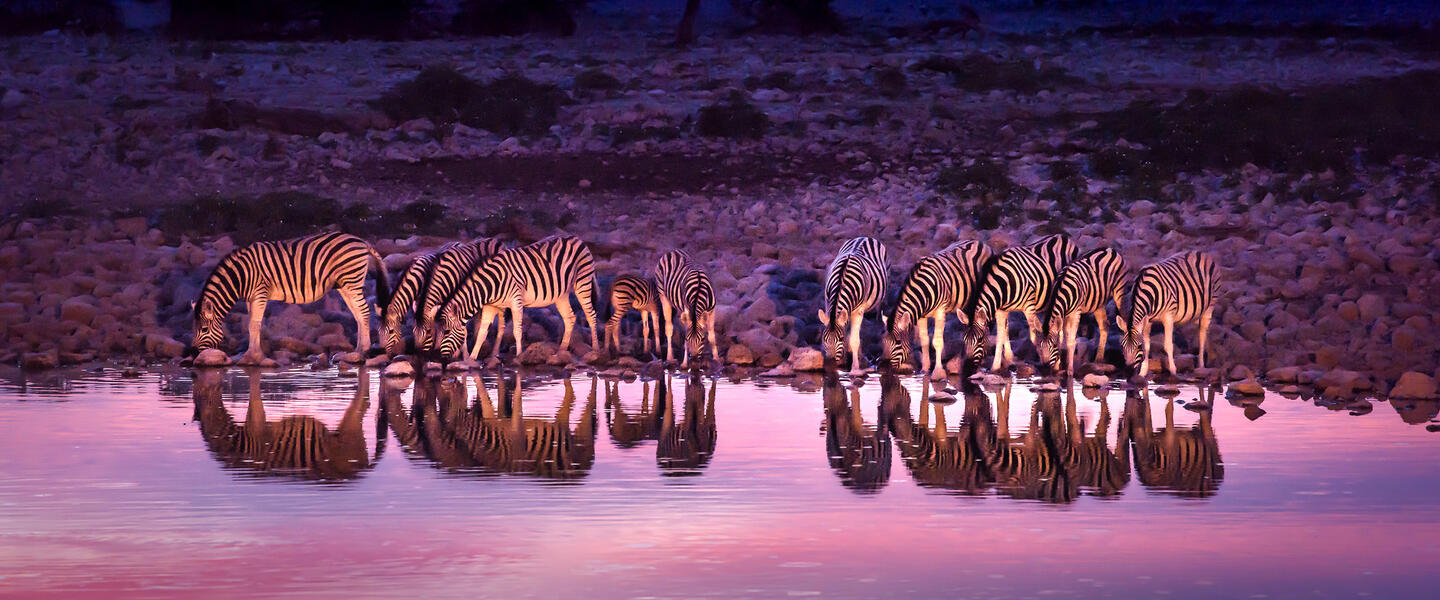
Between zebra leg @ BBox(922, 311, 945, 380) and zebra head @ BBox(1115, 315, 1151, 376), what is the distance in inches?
63.4

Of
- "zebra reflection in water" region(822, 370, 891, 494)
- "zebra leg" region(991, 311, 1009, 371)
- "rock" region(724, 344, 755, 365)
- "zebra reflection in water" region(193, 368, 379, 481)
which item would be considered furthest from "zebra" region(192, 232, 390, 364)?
"zebra leg" region(991, 311, 1009, 371)

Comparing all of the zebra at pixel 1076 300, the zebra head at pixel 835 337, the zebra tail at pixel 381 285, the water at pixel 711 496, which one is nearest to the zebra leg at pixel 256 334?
the zebra tail at pixel 381 285

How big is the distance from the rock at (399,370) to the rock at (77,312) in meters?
4.28

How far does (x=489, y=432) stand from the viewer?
43.4 feet

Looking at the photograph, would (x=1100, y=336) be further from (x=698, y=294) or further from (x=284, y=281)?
(x=284, y=281)

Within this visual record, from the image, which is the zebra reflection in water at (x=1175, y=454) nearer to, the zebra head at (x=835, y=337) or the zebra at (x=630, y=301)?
the zebra head at (x=835, y=337)

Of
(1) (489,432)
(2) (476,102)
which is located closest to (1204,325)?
(1) (489,432)

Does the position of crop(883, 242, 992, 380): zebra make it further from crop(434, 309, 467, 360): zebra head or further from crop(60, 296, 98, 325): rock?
crop(60, 296, 98, 325): rock

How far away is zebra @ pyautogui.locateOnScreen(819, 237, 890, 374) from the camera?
1778cm

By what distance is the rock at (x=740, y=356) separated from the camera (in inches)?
725

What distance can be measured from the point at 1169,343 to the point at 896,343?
244cm

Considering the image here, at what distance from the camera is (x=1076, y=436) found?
12922 mm

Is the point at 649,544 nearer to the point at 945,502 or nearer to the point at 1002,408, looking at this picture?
the point at 945,502

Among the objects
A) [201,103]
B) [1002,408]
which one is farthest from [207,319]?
[201,103]
